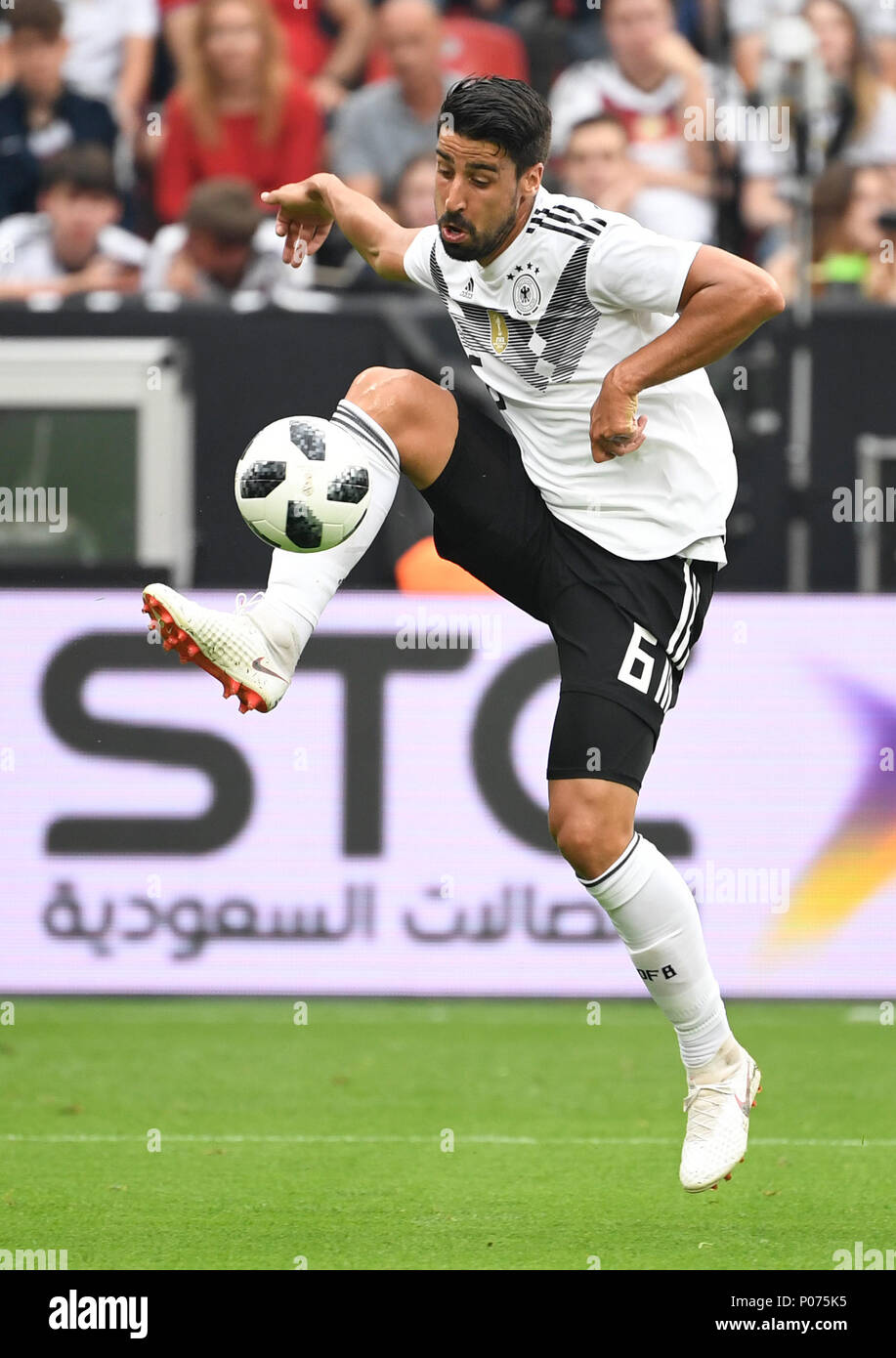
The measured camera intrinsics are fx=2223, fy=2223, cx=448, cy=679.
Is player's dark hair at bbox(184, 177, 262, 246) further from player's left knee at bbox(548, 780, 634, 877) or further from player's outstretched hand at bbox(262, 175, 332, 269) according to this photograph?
player's left knee at bbox(548, 780, 634, 877)

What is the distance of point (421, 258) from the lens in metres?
5.36

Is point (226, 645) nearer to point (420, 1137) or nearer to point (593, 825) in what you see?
point (593, 825)

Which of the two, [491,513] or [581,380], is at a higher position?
[581,380]

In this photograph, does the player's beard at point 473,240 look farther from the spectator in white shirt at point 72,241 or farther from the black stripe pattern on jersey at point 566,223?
the spectator in white shirt at point 72,241

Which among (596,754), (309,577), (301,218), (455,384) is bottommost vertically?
(596,754)

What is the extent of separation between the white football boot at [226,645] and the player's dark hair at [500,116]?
3.83 feet

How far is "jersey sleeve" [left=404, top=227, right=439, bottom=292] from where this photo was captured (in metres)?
5.35

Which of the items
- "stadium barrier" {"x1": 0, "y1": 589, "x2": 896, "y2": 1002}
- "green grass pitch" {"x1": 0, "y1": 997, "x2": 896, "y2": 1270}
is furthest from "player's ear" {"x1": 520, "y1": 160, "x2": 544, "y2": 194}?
"stadium barrier" {"x1": 0, "y1": 589, "x2": 896, "y2": 1002}

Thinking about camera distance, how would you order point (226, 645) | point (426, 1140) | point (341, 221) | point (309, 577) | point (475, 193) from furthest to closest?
A: point (426, 1140) < point (341, 221) < point (309, 577) < point (475, 193) < point (226, 645)

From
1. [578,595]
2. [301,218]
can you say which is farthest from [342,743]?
[578,595]

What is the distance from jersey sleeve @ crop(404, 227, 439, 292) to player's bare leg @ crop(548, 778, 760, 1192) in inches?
50.2

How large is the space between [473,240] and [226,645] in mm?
1052

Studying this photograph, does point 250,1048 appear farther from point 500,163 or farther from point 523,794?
point 500,163

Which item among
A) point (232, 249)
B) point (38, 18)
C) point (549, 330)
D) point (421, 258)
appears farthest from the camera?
point (38, 18)
